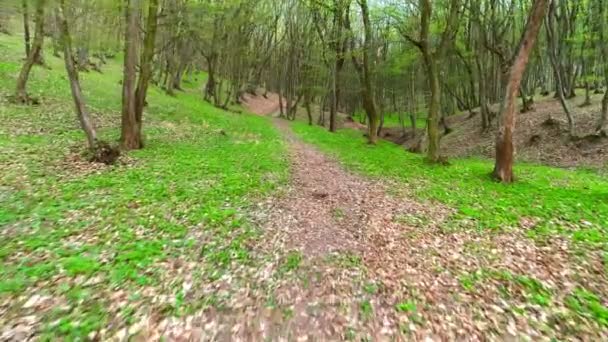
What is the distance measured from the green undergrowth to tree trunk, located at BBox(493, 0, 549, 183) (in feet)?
2.08

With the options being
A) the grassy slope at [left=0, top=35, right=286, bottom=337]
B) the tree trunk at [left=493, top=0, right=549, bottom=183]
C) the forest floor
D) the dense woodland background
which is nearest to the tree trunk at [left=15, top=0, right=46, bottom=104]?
the dense woodland background

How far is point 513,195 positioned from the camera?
9938 millimetres

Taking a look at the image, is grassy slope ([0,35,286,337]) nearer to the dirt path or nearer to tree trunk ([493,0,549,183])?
the dirt path

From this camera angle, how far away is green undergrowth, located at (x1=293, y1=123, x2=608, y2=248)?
762cm

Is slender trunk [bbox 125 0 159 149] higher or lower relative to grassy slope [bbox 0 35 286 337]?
higher

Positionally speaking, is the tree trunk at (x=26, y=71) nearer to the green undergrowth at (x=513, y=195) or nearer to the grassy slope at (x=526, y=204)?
the green undergrowth at (x=513, y=195)

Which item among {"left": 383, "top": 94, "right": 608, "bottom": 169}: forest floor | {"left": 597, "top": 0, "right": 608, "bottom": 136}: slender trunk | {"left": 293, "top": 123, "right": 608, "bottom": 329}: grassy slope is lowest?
{"left": 293, "top": 123, "right": 608, "bottom": 329}: grassy slope

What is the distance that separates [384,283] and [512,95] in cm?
896

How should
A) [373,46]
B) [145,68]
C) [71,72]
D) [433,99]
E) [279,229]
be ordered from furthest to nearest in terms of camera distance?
[373,46] < [433,99] < [145,68] < [71,72] < [279,229]

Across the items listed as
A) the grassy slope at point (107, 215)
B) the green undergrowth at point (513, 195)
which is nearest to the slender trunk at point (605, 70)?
the green undergrowth at point (513, 195)

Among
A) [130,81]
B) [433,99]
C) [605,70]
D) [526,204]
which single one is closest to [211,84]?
[130,81]

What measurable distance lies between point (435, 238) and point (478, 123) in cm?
2380

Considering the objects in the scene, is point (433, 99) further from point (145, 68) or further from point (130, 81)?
point (130, 81)

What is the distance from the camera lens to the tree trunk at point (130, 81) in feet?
39.1
